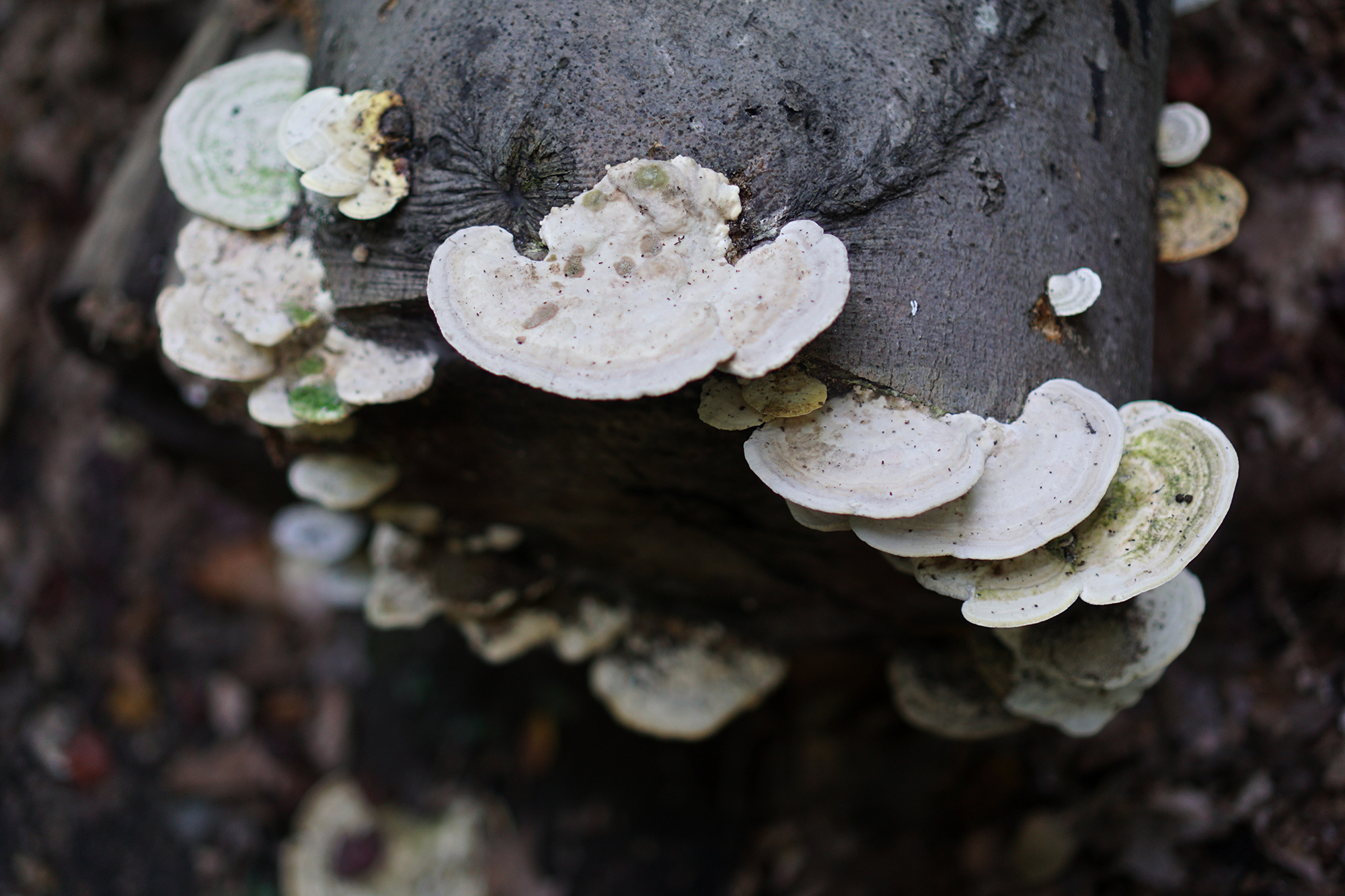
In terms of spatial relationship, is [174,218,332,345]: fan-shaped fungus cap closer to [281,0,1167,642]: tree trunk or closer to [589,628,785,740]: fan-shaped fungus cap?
[281,0,1167,642]: tree trunk

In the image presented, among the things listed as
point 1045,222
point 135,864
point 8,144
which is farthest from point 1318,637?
point 8,144

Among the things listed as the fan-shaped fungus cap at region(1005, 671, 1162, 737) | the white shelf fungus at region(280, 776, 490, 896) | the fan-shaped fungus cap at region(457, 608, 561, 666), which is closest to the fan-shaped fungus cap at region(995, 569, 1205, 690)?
the fan-shaped fungus cap at region(1005, 671, 1162, 737)

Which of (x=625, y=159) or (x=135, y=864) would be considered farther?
(x=135, y=864)

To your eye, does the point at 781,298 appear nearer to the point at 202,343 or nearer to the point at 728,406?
the point at 728,406

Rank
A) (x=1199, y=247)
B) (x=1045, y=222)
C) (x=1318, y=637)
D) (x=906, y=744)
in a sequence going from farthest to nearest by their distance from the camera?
(x=906, y=744) → (x=1318, y=637) → (x=1199, y=247) → (x=1045, y=222)

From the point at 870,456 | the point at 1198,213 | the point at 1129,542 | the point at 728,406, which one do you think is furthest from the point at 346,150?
the point at 1198,213

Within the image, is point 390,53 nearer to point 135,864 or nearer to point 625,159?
point 625,159
